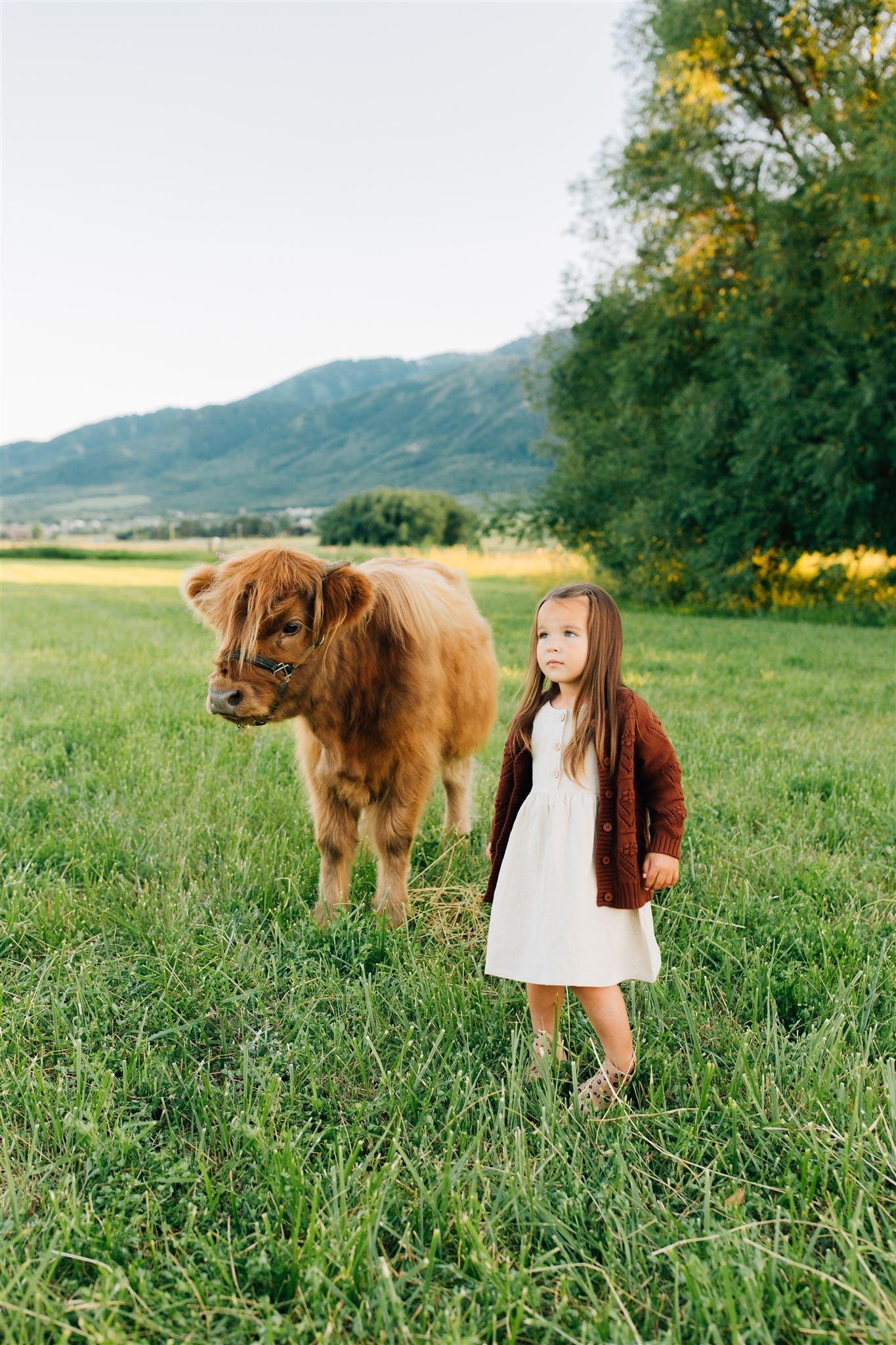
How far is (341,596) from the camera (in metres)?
3.62

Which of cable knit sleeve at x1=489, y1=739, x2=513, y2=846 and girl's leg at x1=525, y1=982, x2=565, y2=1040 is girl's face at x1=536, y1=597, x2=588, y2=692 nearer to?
cable knit sleeve at x1=489, y1=739, x2=513, y2=846

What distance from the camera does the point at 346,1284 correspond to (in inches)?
76.3

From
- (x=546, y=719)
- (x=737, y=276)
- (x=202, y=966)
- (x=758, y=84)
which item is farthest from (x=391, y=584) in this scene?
(x=758, y=84)

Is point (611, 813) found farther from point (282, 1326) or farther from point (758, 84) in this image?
point (758, 84)

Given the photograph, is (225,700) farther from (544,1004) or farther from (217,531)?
(217,531)

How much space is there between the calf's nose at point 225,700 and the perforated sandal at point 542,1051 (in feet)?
5.28

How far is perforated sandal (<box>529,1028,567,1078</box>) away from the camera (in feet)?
8.84

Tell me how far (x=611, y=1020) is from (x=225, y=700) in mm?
1783

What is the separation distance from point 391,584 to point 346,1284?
9.42ft

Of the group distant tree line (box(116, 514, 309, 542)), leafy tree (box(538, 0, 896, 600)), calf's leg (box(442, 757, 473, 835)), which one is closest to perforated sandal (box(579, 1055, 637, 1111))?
calf's leg (box(442, 757, 473, 835))

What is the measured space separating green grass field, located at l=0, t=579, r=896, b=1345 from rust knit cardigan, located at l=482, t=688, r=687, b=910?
580 millimetres

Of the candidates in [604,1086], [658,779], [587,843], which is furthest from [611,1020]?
[658,779]

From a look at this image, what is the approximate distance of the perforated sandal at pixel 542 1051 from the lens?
2.69 metres

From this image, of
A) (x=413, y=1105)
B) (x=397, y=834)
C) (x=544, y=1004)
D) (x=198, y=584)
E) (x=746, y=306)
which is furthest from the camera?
(x=746, y=306)
